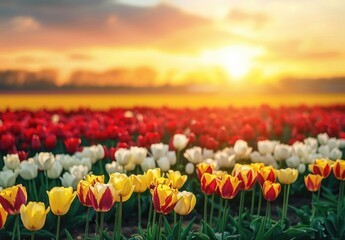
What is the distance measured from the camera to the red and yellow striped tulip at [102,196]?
3.73 meters

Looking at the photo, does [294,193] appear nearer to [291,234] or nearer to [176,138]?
[176,138]

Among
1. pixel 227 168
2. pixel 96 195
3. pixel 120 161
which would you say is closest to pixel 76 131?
pixel 227 168

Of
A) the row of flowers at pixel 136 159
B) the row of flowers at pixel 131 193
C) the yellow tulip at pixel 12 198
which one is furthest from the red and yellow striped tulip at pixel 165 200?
the row of flowers at pixel 136 159

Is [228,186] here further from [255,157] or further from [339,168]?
[255,157]

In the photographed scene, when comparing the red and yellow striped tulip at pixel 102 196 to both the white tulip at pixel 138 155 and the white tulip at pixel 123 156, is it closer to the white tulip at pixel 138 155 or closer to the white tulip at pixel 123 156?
the white tulip at pixel 123 156

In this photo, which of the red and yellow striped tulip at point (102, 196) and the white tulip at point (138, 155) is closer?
the red and yellow striped tulip at point (102, 196)

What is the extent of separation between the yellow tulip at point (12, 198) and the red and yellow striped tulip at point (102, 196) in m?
0.47

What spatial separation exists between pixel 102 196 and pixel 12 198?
1.97 feet

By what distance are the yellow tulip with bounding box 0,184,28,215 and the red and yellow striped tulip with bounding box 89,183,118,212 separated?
1.54ft

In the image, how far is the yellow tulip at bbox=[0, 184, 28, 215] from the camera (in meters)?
3.79

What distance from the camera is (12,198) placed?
12.5ft

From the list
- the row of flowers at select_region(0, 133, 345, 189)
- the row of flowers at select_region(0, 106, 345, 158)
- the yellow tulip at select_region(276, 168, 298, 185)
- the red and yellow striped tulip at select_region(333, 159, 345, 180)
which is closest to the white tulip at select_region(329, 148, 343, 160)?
the row of flowers at select_region(0, 133, 345, 189)

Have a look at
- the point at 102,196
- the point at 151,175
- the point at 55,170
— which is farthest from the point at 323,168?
the point at 55,170

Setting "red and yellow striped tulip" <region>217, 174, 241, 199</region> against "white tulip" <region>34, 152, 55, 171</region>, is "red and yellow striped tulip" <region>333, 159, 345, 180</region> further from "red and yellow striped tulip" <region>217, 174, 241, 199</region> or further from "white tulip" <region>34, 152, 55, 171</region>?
"white tulip" <region>34, 152, 55, 171</region>
